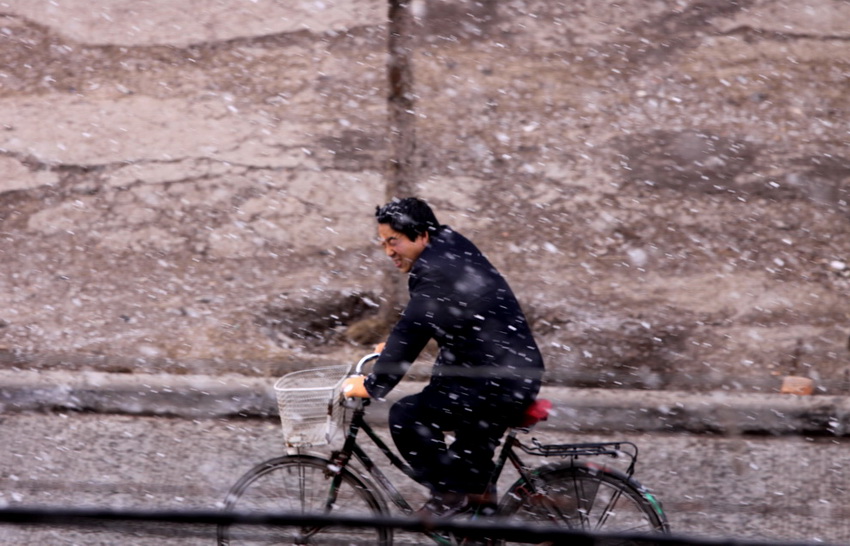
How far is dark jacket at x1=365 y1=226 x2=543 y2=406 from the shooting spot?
4.09 meters

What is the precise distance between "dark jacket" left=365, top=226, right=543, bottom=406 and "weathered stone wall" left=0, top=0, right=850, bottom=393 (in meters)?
2.63

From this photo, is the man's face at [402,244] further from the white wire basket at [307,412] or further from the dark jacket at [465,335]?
the white wire basket at [307,412]

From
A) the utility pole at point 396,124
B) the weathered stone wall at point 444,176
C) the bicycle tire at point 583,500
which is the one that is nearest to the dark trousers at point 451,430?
the bicycle tire at point 583,500

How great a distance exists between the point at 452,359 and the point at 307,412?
0.65 meters

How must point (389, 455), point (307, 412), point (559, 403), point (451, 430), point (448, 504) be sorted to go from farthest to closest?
point (559, 403)
point (389, 455)
point (448, 504)
point (451, 430)
point (307, 412)

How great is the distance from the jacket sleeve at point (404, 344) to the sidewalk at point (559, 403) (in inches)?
89.4

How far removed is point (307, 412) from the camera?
158 inches

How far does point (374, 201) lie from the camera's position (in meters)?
8.58

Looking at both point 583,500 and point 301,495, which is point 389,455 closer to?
point 301,495

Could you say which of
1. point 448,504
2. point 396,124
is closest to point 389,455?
point 448,504

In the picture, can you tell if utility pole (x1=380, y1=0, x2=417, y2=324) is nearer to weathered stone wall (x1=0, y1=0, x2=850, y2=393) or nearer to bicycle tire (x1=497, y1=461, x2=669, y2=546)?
weathered stone wall (x1=0, y1=0, x2=850, y2=393)

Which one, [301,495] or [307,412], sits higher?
[307,412]

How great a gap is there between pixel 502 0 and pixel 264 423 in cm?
584

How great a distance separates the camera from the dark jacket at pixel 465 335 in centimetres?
409
